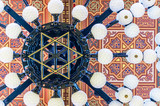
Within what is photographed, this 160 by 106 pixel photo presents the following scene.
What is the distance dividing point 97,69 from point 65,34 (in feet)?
4.72

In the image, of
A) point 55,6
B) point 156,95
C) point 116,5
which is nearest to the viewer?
point 55,6

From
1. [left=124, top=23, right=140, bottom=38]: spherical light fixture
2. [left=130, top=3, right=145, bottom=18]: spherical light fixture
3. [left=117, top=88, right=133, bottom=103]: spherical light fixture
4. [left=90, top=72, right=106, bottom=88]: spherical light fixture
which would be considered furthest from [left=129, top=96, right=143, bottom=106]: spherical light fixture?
[left=130, top=3, right=145, bottom=18]: spherical light fixture

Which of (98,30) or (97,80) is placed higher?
(98,30)

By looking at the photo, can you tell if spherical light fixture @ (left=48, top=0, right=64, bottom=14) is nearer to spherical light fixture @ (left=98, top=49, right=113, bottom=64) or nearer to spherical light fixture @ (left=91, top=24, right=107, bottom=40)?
spherical light fixture @ (left=91, top=24, right=107, bottom=40)

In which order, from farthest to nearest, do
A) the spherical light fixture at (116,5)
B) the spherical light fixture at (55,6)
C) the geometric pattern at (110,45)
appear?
the geometric pattern at (110,45)
the spherical light fixture at (116,5)
the spherical light fixture at (55,6)

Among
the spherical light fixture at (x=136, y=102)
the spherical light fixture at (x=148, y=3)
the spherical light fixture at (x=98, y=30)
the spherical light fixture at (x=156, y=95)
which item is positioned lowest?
the spherical light fixture at (x=136, y=102)

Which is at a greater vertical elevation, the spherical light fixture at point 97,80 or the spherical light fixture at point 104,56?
the spherical light fixture at point 104,56

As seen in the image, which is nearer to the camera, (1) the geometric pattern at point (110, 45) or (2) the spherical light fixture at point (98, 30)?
(2) the spherical light fixture at point (98, 30)

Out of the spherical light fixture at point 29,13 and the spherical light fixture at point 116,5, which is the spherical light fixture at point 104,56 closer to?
the spherical light fixture at point 116,5

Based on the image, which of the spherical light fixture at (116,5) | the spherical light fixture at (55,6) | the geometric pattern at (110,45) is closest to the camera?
the spherical light fixture at (55,6)

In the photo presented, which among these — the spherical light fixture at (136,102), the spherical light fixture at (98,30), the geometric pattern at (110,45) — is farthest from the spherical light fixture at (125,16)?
the geometric pattern at (110,45)

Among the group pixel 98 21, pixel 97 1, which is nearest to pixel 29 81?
pixel 98 21

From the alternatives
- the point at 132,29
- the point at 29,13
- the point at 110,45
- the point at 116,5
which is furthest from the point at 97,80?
the point at 110,45

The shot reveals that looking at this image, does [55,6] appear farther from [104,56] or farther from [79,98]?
[79,98]
